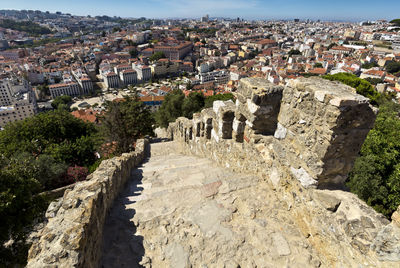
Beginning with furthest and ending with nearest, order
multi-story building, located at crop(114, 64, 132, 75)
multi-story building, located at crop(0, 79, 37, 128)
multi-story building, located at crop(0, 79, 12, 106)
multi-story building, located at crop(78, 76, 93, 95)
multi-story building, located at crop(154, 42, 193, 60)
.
A: 1. multi-story building, located at crop(154, 42, 193, 60)
2. multi-story building, located at crop(114, 64, 132, 75)
3. multi-story building, located at crop(78, 76, 93, 95)
4. multi-story building, located at crop(0, 79, 12, 106)
5. multi-story building, located at crop(0, 79, 37, 128)

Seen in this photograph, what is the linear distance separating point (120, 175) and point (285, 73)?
62595 mm

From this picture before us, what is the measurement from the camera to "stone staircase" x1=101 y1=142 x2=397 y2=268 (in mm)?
3068

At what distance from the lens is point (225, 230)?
3557 mm

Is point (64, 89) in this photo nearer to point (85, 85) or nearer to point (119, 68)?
Answer: point (85, 85)

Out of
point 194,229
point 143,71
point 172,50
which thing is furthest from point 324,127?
point 172,50

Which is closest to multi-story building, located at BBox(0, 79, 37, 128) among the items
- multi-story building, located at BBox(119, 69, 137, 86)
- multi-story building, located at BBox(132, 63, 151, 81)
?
multi-story building, located at BBox(119, 69, 137, 86)

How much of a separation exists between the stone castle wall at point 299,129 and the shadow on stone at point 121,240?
112 inches

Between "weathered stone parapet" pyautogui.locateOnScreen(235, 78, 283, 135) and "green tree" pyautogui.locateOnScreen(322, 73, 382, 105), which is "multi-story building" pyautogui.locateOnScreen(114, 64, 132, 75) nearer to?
"green tree" pyautogui.locateOnScreen(322, 73, 382, 105)

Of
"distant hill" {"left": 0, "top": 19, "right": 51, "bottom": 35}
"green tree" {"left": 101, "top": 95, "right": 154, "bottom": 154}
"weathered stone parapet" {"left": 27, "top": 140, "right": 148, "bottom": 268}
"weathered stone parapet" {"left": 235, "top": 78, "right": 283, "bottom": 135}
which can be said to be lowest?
"green tree" {"left": 101, "top": 95, "right": 154, "bottom": 154}

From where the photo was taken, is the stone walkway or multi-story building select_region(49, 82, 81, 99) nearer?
the stone walkway

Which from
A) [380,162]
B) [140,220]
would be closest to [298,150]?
[140,220]

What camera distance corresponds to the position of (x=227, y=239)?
3387 millimetres

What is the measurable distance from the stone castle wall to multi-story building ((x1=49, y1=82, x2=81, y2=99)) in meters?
83.1

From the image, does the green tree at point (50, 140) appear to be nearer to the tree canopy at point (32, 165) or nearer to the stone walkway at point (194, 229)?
the tree canopy at point (32, 165)
